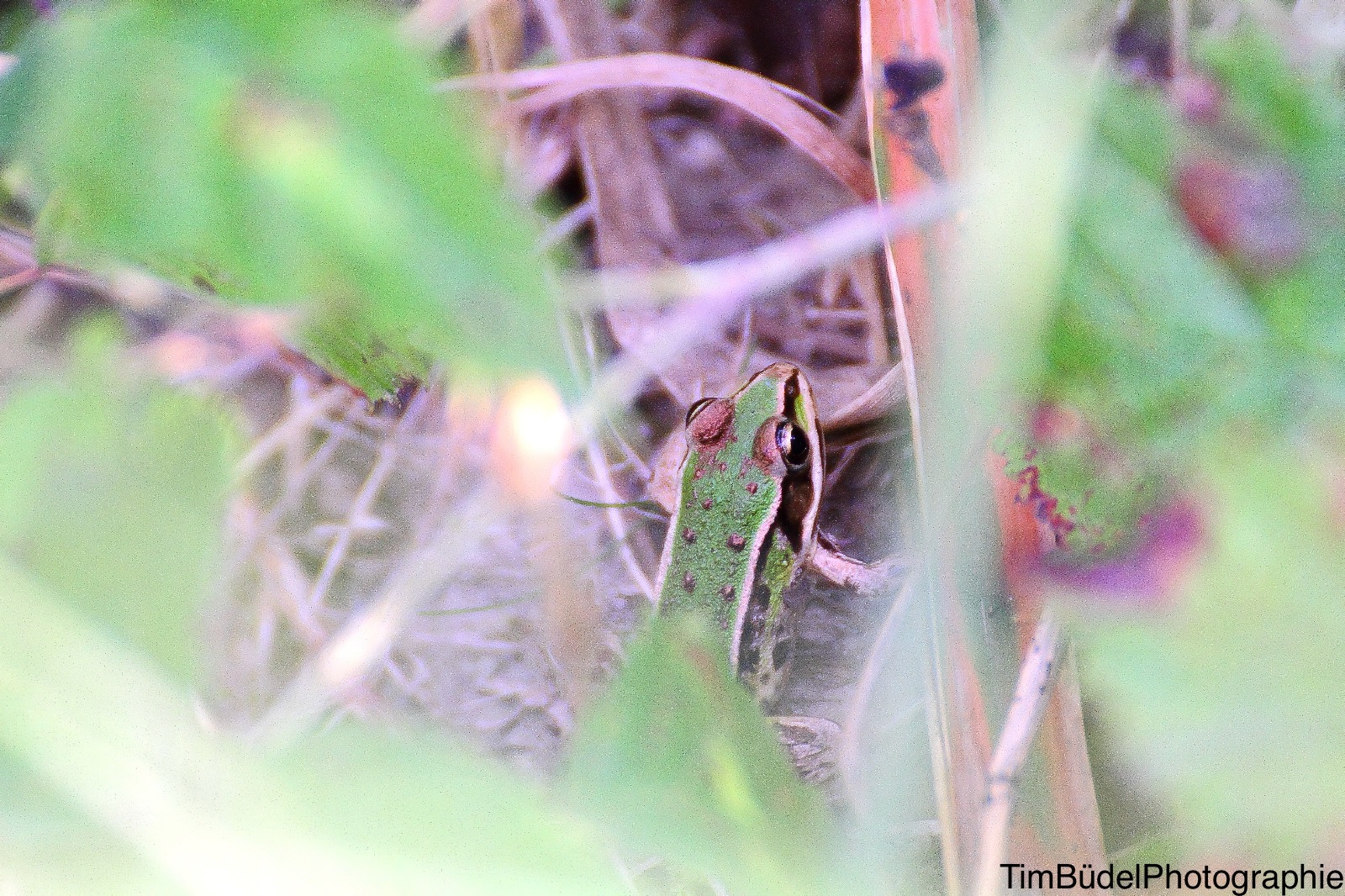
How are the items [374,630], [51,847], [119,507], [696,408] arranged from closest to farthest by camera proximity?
[51,847], [119,507], [374,630], [696,408]

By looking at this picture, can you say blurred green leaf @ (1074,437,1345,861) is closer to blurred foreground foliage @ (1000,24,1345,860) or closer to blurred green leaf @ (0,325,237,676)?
blurred foreground foliage @ (1000,24,1345,860)

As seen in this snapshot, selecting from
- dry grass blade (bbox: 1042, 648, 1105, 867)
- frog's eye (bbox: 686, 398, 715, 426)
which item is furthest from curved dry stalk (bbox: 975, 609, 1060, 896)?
frog's eye (bbox: 686, 398, 715, 426)

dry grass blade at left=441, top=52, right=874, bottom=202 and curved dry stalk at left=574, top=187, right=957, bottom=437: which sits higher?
dry grass blade at left=441, top=52, right=874, bottom=202

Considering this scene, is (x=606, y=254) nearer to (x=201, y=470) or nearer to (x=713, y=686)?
(x=201, y=470)

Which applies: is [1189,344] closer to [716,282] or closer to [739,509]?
[716,282]

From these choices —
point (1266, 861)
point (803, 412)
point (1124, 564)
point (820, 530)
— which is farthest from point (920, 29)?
point (1266, 861)

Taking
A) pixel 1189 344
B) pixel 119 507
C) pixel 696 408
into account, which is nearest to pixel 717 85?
pixel 696 408

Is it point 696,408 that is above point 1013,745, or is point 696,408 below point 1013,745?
above
